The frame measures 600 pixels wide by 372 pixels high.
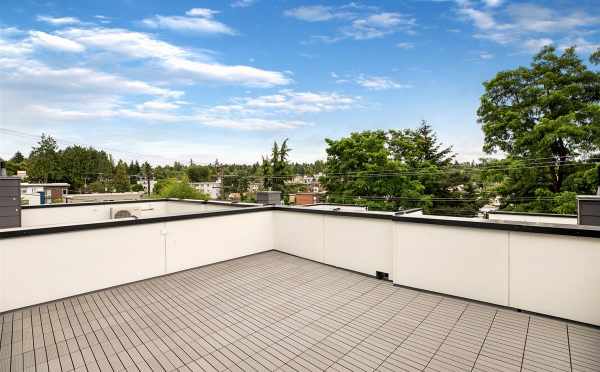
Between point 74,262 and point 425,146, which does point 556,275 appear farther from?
point 425,146

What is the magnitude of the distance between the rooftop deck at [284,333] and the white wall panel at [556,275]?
0.17 metres

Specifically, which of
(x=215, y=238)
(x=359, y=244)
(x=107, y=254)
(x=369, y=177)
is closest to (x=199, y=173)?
(x=369, y=177)

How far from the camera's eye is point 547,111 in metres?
14.8

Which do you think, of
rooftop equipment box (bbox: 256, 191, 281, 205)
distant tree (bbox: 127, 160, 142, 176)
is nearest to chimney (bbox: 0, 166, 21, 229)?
rooftop equipment box (bbox: 256, 191, 281, 205)

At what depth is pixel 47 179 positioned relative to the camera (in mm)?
40719

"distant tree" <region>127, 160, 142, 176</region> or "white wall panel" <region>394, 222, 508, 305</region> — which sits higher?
"distant tree" <region>127, 160, 142, 176</region>

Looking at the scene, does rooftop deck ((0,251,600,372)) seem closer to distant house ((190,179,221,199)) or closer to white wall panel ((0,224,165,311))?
white wall panel ((0,224,165,311))

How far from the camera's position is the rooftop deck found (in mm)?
2523

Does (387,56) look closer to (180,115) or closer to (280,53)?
(280,53)

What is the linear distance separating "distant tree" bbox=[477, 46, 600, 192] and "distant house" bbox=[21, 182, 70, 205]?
2369 centimetres

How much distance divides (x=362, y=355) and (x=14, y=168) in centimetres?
5900

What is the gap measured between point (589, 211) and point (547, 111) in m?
15.2

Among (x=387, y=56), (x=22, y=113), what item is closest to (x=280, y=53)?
(x=387, y=56)

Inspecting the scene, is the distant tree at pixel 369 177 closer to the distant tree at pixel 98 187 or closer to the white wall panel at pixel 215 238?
the white wall panel at pixel 215 238
